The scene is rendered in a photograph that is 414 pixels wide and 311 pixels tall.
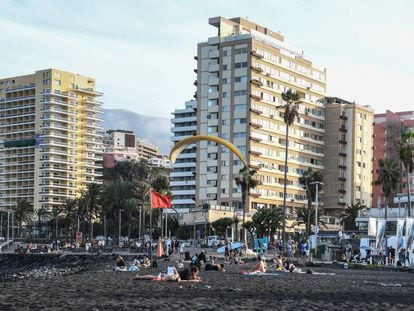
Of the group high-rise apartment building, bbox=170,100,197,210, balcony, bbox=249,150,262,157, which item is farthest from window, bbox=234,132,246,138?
high-rise apartment building, bbox=170,100,197,210

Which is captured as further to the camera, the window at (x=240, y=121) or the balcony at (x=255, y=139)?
the window at (x=240, y=121)

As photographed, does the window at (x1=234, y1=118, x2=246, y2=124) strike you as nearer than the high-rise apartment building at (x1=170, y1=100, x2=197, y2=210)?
Yes

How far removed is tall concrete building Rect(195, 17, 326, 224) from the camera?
135 meters

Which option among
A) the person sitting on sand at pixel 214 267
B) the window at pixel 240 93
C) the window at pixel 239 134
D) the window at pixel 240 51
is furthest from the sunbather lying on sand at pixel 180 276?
the window at pixel 240 51

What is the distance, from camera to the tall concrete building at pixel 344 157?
5723 inches

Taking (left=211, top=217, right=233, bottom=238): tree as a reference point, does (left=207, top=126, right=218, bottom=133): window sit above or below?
above

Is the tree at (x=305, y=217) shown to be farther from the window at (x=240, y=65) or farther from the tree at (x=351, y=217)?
the window at (x=240, y=65)

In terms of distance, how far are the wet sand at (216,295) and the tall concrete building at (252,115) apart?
99259 millimetres

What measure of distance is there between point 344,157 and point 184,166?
105 feet

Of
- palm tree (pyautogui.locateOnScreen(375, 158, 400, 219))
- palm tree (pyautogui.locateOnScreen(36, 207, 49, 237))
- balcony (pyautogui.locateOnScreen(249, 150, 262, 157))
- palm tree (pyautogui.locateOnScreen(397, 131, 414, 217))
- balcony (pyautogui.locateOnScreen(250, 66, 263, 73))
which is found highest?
balcony (pyautogui.locateOnScreen(250, 66, 263, 73))

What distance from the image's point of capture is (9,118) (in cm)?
18488

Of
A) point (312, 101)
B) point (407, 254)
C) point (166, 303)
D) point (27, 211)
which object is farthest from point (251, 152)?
point (166, 303)

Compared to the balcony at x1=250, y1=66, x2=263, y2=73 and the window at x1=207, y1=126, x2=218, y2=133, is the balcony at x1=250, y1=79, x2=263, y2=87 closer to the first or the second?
the balcony at x1=250, y1=66, x2=263, y2=73

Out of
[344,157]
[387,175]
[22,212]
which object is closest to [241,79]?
[344,157]
